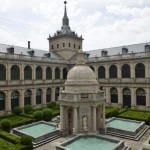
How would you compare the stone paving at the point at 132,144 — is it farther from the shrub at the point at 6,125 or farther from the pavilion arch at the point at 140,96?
the pavilion arch at the point at 140,96

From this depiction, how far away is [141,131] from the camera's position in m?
31.8

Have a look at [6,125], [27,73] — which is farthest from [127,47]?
[6,125]

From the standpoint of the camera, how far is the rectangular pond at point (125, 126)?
98.6ft

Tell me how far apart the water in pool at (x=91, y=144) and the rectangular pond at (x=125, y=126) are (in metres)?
5.27

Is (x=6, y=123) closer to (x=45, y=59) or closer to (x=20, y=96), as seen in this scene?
(x=20, y=96)

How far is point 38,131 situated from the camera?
31.5 m

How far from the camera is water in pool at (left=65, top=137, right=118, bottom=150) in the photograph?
941 inches

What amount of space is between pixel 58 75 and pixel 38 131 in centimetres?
3198

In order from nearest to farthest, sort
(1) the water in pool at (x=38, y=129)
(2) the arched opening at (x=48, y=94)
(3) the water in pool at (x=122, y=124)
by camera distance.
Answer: (1) the water in pool at (x=38, y=129) → (3) the water in pool at (x=122, y=124) → (2) the arched opening at (x=48, y=94)

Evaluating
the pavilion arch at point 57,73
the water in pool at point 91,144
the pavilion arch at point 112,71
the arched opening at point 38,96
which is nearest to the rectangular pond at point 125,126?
the water in pool at point 91,144

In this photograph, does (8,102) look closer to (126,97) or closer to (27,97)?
(27,97)

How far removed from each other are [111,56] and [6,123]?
116ft

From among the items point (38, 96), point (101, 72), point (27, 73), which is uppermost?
point (101, 72)

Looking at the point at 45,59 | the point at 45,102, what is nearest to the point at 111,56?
the point at 45,59
